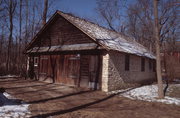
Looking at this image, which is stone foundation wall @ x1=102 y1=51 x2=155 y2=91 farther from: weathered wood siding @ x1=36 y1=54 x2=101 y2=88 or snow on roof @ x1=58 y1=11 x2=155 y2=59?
weathered wood siding @ x1=36 y1=54 x2=101 y2=88

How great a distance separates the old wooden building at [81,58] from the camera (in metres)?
11.1

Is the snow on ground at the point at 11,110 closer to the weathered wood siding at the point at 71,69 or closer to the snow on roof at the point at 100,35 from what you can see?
the weathered wood siding at the point at 71,69

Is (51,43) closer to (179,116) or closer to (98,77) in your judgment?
(98,77)

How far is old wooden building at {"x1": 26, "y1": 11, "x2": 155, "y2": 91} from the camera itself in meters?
11.1

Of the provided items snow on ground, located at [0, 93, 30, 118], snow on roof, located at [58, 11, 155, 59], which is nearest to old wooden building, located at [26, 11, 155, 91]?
snow on roof, located at [58, 11, 155, 59]

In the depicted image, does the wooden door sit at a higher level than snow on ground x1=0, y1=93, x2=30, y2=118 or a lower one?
higher

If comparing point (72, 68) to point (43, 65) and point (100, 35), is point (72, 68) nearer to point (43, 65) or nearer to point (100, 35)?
point (100, 35)

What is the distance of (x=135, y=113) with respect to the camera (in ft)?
20.7

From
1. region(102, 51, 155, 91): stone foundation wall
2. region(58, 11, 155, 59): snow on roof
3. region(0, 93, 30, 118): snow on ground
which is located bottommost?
region(0, 93, 30, 118): snow on ground

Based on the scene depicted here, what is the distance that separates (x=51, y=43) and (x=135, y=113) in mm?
10864

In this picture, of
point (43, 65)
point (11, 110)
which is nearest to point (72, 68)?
point (43, 65)

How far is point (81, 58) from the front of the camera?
40.3 feet

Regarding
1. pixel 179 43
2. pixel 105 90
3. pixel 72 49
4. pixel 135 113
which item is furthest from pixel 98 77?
pixel 179 43

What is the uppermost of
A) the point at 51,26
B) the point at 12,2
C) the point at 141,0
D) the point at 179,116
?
the point at 12,2
